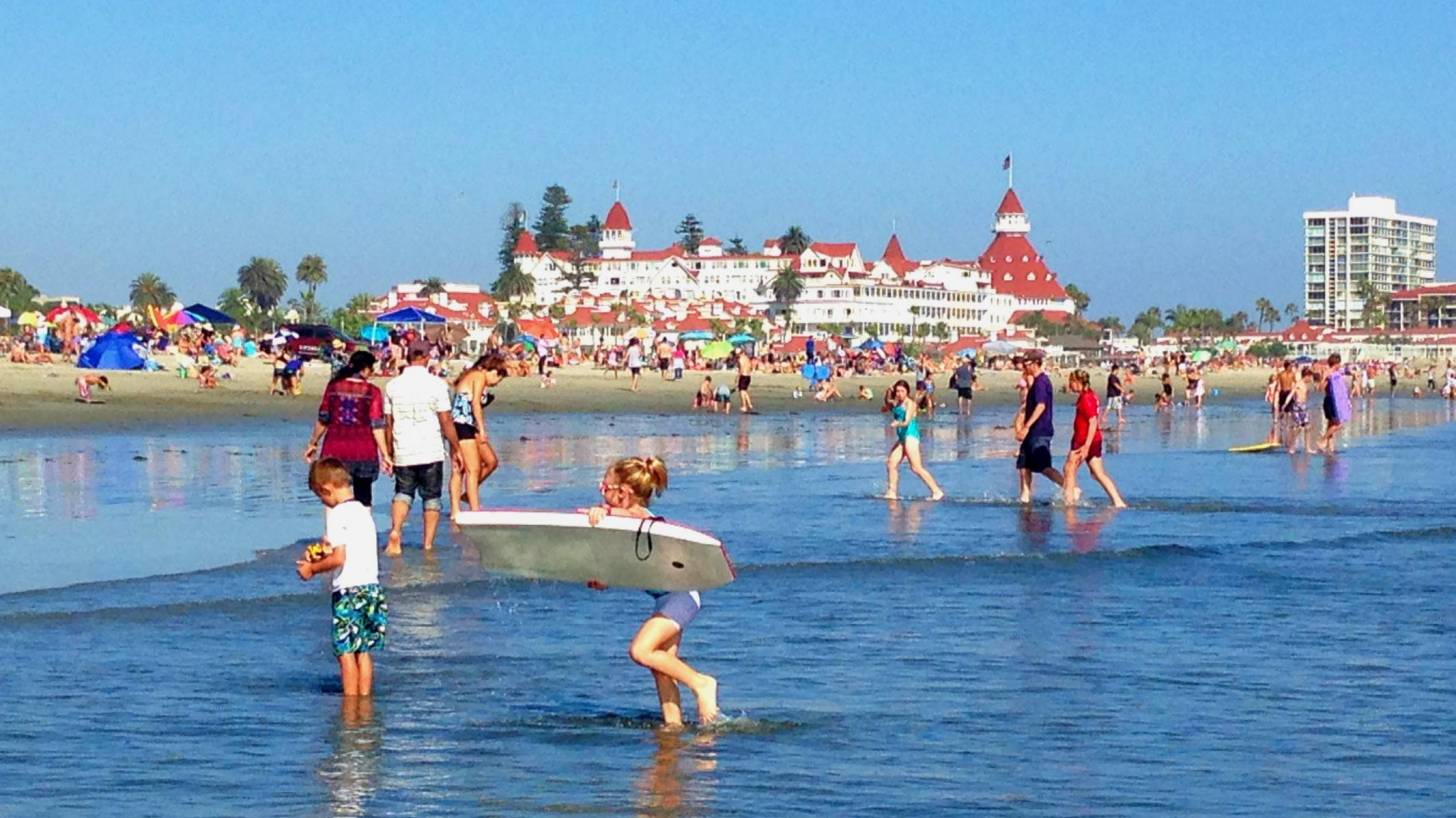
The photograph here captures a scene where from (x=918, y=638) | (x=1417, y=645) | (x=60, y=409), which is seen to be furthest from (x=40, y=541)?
(x=60, y=409)

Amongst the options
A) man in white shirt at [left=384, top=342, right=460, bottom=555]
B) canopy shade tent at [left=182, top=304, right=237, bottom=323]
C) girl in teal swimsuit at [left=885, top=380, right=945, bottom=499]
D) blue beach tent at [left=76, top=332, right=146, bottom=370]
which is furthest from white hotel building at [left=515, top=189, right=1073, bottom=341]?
man in white shirt at [left=384, top=342, right=460, bottom=555]

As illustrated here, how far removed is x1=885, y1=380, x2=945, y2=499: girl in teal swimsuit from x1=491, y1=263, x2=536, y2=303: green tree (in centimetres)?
14902

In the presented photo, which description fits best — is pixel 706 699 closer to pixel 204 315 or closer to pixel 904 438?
pixel 904 438

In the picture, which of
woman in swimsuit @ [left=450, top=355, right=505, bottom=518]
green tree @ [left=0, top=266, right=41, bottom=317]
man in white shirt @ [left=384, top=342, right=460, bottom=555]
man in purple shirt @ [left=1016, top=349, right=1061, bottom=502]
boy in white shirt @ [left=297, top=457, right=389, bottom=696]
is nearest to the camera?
boy in white shirt @ [left=297, top=457, right=389, bottom=696]

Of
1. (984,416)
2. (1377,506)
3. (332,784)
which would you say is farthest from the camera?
(984,416)

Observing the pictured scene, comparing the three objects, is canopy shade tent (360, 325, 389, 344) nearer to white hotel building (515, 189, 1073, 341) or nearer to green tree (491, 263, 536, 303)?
green tree (491, 263, 536, 303)

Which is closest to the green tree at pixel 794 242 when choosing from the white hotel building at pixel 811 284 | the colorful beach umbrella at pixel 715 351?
the white hotel building at pixel 811 284

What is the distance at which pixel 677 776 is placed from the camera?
7.29m

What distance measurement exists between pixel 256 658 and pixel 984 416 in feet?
140

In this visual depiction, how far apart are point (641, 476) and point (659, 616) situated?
557 mm

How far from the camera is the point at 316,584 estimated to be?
12344 mm

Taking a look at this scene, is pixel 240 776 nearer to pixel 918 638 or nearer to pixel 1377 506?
pixel 918 638

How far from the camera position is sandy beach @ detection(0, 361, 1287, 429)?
3459 cm

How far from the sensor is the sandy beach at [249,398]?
3459cm
